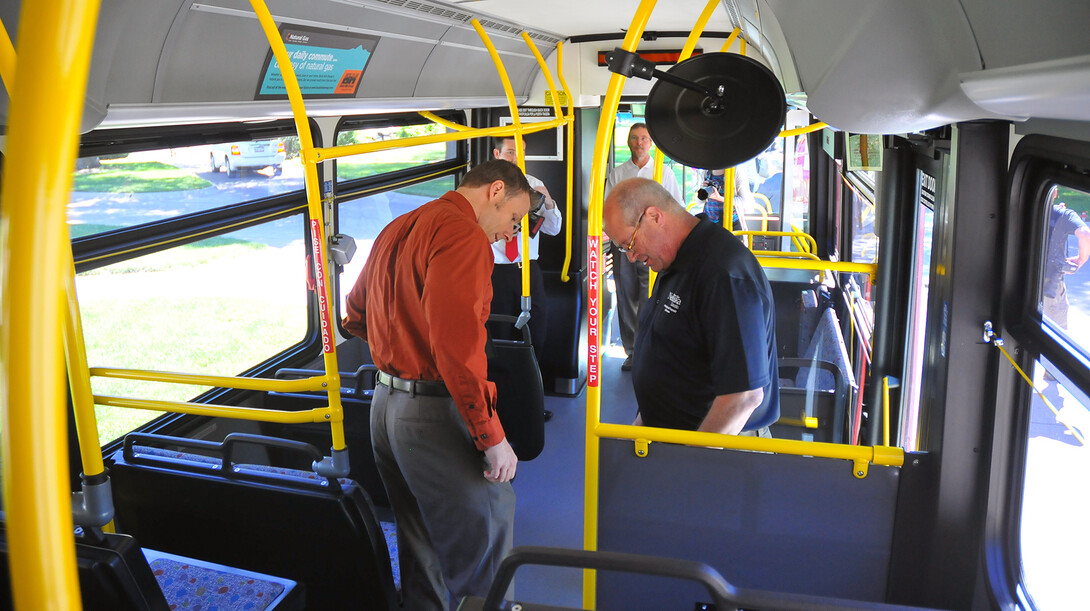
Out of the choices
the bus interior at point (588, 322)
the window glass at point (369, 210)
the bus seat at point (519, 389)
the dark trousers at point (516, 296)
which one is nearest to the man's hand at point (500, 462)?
the bus interior at point (588, 322)

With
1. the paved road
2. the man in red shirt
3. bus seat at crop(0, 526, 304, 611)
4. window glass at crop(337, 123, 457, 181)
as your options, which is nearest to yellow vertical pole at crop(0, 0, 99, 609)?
bus seat at crop(0, 526, 304, 611)

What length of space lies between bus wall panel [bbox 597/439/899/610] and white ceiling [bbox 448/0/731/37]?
2.44 meters

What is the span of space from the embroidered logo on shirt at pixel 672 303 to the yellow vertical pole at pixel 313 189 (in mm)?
1122

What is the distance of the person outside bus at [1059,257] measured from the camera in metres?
1.43

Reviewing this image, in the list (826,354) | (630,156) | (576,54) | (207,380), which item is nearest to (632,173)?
(630,156)

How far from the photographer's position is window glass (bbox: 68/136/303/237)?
3.16 meters

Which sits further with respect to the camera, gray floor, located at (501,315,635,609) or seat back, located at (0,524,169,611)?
gray floor, located at (501,315,635,609)

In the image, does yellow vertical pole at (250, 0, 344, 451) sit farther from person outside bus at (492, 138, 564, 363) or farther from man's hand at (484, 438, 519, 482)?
person outside bus at (492, 138, 564, 363)

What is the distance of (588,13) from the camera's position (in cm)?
443

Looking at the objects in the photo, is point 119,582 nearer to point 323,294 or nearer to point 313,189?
point 323,294

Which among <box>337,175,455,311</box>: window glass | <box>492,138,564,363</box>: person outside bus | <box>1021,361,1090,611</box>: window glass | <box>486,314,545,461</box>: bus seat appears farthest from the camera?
<box>492,138,564,363</box>: person outside bus

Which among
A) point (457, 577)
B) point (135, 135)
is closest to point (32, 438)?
point (457, 577)

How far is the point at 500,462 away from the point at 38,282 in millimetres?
2266

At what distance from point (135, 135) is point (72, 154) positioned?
3.12 m
